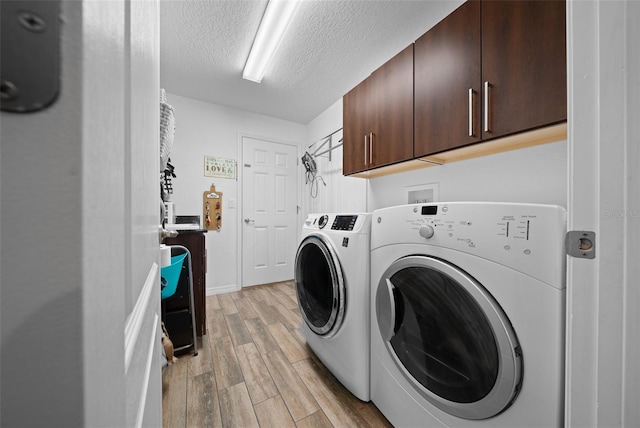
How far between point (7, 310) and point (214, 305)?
2.62m

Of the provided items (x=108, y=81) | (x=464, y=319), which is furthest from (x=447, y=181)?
(x=108, y=81)

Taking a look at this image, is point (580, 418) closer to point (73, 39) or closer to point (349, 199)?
point (73, 39)

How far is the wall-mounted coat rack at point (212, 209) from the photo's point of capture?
8.81 feet

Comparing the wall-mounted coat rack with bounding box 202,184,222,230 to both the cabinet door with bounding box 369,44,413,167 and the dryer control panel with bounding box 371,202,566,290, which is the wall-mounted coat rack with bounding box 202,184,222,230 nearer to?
the cabinet door with bounding box 369,44,413,167

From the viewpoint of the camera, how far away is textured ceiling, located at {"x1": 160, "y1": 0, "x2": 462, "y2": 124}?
1.44 metres

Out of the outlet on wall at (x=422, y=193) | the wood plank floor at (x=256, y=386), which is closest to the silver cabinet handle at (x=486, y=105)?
the outlet on wall at (x=422, y=193)

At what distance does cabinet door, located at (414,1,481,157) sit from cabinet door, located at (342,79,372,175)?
394 mm

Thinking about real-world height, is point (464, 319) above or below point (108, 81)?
below

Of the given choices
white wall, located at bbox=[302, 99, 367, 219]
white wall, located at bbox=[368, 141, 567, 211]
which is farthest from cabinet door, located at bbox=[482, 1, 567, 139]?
white wall, located at bbox=[302, 99, 367, 219]

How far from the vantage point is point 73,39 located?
0.12 metres

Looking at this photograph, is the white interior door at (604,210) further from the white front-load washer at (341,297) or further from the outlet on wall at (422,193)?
the outlet on wall at (422,193)

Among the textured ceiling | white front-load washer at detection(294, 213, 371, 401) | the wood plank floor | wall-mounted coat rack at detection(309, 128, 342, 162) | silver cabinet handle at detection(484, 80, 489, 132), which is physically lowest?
the wood plank floor

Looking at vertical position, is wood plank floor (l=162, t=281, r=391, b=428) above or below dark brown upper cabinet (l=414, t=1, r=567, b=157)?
below

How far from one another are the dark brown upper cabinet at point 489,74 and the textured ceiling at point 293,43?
0.48m
